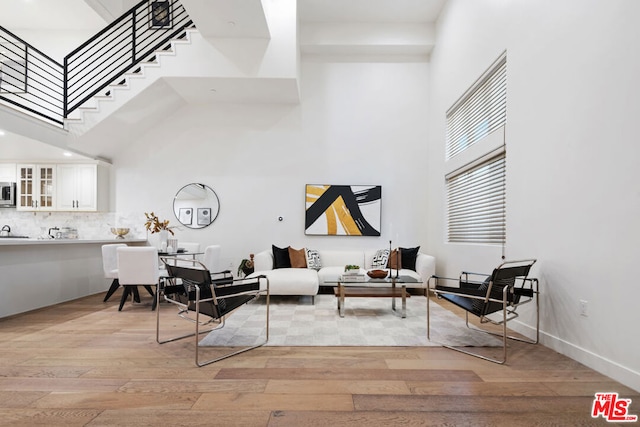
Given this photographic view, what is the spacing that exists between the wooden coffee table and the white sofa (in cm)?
21

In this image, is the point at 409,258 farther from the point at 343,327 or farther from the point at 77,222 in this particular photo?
the point at 77,222

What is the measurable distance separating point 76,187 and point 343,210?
503 centimetres

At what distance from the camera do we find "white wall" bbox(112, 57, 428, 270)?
648cm

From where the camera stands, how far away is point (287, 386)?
2.17 metres

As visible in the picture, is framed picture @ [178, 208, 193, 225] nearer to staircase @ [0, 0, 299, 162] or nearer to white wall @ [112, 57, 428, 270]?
white wall @ [112, 57, 428, 270]

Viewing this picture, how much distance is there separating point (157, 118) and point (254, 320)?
15.3ft

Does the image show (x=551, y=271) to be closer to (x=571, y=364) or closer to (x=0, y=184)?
(x=571, y=364)

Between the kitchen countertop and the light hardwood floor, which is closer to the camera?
the light hardwood floor

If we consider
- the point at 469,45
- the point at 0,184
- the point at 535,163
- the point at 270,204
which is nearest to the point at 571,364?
the point at 535,163

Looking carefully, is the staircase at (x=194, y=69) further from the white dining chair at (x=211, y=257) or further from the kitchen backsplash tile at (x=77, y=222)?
the white dining chair at (x=211, y=257)

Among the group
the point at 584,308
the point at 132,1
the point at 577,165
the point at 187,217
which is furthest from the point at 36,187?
the point at 584,308

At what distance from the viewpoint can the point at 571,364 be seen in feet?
8.30

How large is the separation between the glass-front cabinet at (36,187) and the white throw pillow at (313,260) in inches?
189

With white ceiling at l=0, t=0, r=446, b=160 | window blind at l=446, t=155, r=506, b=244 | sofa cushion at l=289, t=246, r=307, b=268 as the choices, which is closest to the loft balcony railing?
white ceiling at l=0, t=0, r=446, b=160
